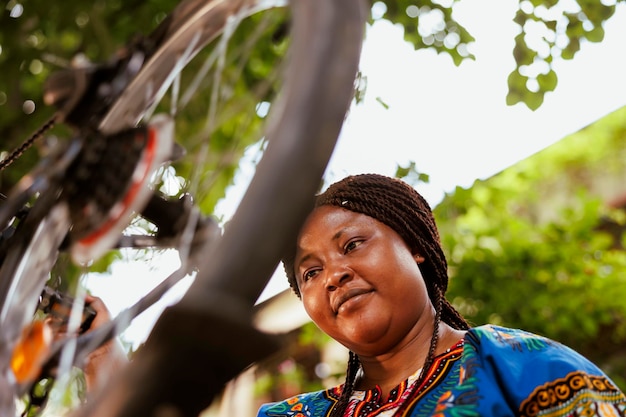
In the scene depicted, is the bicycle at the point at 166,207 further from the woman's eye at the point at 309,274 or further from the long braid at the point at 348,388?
the long braid at the point at 348,388

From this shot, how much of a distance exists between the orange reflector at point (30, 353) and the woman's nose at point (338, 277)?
2.14ft

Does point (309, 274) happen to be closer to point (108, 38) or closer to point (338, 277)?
point (338, 277)

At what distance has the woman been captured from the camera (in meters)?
1.45

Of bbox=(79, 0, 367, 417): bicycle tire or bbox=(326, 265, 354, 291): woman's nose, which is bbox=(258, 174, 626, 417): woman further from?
bbox=(79, 0, 367, 417): bicycle tire

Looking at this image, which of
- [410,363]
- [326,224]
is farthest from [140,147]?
[410,363]

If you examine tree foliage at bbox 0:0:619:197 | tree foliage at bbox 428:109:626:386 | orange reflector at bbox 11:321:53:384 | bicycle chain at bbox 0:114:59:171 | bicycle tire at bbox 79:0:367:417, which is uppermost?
bicycle tire at bbox 79:0:367:417

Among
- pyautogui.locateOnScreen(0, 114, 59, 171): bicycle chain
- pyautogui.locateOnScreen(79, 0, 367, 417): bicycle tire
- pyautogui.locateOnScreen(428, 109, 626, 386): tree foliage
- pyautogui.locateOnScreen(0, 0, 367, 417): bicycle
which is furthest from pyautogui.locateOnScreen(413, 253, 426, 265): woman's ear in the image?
pyautogui.locateOnScreen(428, 109, 626, 386): tree foliage

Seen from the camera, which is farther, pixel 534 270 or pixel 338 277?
pixel 534 270

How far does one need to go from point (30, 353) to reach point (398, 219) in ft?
3.02

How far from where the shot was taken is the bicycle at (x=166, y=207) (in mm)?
777

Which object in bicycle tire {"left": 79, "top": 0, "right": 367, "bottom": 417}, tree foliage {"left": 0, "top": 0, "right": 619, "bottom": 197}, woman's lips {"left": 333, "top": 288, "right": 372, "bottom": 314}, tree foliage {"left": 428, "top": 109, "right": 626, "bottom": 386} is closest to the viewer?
bicycle tire {"left": 79, "top": 0, "right": 367, "bottom": 417}

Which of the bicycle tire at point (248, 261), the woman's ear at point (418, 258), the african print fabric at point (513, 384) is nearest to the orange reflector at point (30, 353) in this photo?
the bicycle tire at point (248, 261)

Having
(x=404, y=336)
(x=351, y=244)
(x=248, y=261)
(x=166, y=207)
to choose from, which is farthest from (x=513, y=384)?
(x=248, y=261)

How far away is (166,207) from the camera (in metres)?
1.34
